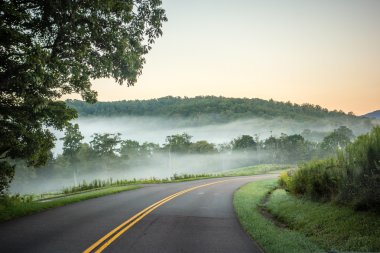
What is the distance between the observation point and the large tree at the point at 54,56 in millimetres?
11391

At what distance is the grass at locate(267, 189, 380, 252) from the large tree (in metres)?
9.69

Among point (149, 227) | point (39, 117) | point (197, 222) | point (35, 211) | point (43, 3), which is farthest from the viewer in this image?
point (39, 117)

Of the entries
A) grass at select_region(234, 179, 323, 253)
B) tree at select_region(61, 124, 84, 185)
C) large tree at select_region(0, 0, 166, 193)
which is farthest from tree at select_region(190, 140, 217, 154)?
grass at select_region(234, 179, 323, 253)

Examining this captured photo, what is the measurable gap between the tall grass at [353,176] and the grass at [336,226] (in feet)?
1.10

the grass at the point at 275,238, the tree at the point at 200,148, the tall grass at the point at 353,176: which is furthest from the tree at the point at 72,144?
the grass at the point at 275,238

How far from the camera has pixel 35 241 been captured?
7.95 metres

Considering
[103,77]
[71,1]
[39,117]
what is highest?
[71,1]

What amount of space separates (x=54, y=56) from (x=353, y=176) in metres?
12.0

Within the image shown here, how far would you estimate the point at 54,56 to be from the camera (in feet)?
43.6

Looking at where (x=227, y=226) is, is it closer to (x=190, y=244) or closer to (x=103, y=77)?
(x=190, y=244)

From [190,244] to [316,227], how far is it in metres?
3.90

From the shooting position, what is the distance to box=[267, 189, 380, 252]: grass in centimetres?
718

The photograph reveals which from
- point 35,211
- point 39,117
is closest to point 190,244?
point 35,211

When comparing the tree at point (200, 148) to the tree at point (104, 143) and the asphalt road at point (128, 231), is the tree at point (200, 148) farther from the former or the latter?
the asphalt road at point (128, 231)
